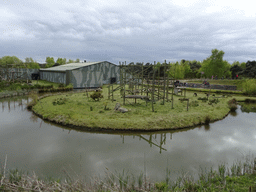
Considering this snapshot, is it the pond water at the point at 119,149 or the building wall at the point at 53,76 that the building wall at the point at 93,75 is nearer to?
the building wall at the point at 53,76

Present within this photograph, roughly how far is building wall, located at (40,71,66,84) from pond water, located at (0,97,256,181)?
25.3 meters

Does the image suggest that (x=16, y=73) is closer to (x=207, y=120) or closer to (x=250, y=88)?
(x=207, y=120)

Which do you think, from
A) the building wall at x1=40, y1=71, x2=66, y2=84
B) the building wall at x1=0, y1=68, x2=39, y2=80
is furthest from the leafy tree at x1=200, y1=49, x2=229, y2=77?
the building wall at x1=0, y1=68, x2=39, y2=80

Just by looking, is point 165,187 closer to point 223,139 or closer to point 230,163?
point 230,163

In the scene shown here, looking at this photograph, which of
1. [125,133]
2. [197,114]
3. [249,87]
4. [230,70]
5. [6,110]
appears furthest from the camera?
[230,70]

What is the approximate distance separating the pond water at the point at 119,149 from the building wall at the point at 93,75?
22635 millimetres

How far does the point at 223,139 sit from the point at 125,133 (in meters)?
7.88

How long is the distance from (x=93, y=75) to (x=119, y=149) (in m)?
31.8

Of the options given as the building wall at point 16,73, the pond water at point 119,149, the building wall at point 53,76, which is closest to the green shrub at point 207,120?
the pond water at point 119,149

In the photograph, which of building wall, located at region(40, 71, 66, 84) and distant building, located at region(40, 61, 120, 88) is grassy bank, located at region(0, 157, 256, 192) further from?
building wall, located at region(40, 71, 66, 84)

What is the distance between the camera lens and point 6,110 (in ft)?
66.3

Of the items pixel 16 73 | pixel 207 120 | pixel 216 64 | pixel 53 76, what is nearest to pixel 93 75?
pixel 53 76

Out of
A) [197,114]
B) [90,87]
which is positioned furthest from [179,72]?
[197,114]

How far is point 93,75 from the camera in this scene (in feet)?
133
